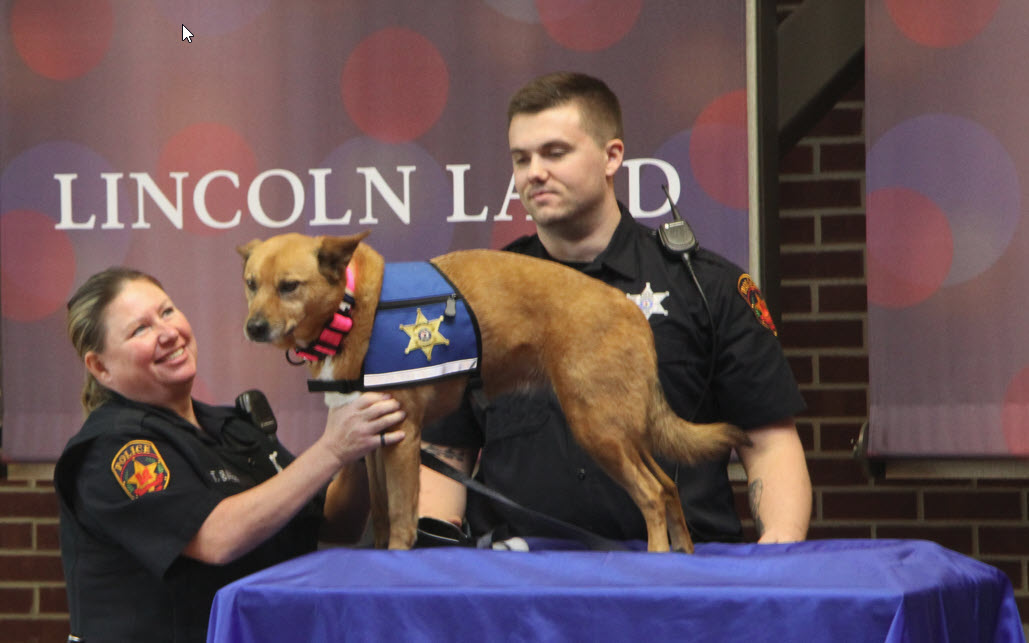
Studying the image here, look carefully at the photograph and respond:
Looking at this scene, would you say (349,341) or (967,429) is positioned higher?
(349,341)

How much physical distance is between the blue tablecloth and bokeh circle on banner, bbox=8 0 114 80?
211cm

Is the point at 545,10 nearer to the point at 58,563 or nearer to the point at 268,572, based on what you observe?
the point at 268,572

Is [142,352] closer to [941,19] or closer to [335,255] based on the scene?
[335,255]

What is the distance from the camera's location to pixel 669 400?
192 cm

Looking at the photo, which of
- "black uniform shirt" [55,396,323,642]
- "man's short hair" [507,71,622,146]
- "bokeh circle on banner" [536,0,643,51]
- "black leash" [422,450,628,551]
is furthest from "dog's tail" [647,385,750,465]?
"bokeh circle on banner" [536,0,643,51]

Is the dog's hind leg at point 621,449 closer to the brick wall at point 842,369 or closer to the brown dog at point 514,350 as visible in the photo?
the brown dog at point 514,350

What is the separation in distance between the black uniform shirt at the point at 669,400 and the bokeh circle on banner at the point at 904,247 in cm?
86

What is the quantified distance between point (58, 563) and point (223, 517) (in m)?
2.25

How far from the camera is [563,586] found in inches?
50.9

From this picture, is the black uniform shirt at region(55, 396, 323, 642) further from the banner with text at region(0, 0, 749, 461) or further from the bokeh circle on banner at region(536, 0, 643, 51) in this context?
the bokeh circle on banner at region(536, 0, 643, 51)

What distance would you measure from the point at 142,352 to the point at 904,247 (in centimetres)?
186

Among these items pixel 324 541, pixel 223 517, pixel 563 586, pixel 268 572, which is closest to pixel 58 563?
pixel 324 541

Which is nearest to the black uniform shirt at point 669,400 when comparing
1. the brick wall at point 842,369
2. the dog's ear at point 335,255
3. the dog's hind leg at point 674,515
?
the dog's hind leg at point 674,515

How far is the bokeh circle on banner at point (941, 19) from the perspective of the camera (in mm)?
2699
